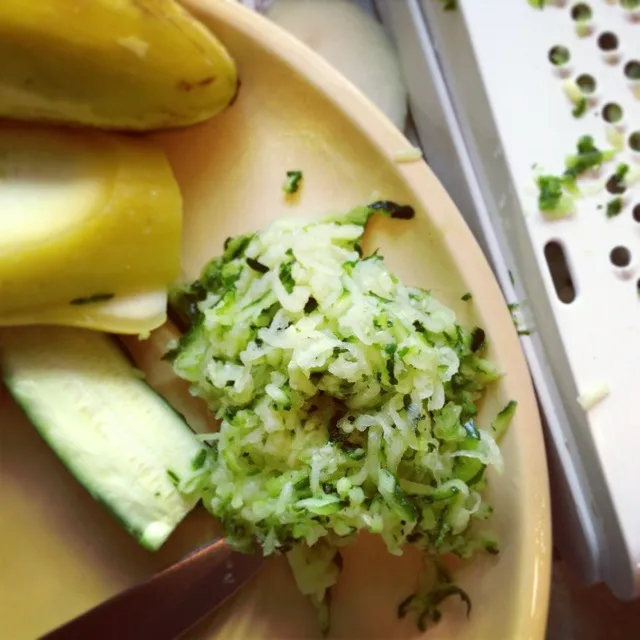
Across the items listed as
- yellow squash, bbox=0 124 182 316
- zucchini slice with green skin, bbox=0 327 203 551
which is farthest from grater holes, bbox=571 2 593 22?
zucchini slice with green skin, bbox=0 327 203 551

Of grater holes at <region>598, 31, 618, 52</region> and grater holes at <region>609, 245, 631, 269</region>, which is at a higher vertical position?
grater holes at <region>598, 31, 618, 52</region>

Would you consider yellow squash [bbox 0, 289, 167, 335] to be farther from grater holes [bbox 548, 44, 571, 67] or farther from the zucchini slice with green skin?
grater holes [bbox 548, 44, 571, 67]

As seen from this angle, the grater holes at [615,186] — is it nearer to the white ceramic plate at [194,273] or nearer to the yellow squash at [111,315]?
the white ceramic plate at [194,273]

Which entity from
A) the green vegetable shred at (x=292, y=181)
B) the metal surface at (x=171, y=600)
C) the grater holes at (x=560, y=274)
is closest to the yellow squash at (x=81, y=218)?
the green vegetable shred at (x=292, y=181)

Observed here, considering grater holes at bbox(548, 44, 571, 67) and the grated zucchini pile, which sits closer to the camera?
the grated zucchini pile

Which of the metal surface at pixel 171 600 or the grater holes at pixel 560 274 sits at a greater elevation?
the grater holes at pixel 560 274

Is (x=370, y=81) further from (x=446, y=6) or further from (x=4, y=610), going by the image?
(x=4, y=610)

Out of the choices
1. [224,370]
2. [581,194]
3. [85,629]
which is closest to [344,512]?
[224,370]
